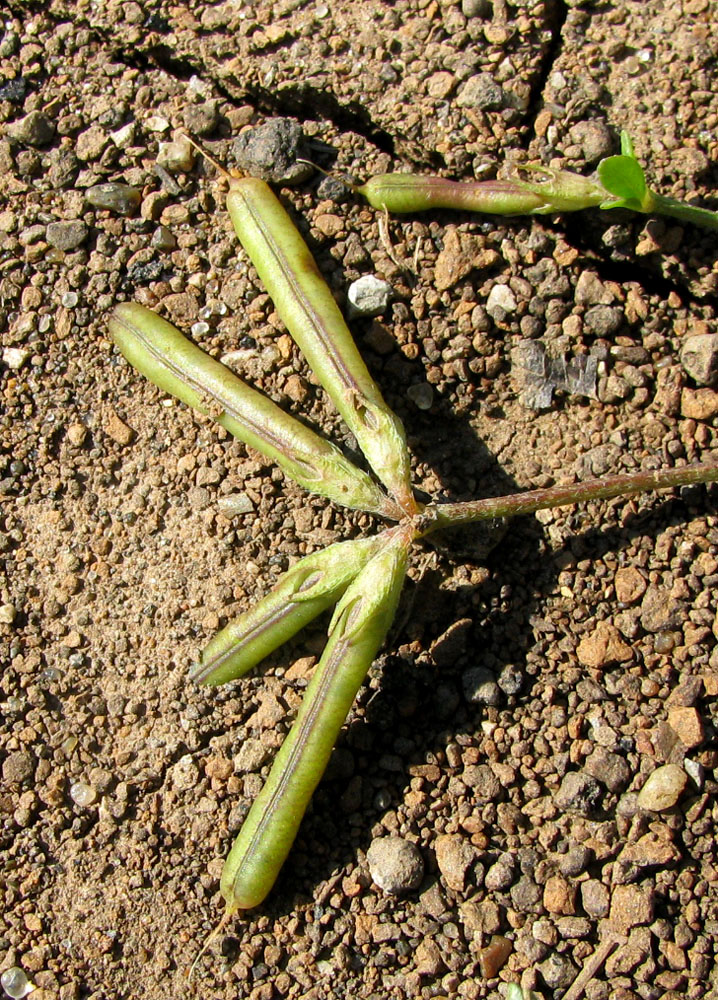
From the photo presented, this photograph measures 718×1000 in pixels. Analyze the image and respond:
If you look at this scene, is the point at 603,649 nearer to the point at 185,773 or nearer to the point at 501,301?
the point at 501,301

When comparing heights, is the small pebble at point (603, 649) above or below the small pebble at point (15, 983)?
above

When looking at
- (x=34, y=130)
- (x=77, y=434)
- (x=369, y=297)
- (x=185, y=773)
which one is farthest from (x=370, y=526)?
(x=34, y=130)

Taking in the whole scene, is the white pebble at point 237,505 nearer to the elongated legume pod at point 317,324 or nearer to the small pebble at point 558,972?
the elongated legume pod at point 317,324

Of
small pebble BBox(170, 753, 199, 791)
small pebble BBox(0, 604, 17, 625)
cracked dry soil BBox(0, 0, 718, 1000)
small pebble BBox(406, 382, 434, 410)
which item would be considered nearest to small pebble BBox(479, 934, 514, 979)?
cracked dry soil BBox(0, 0, 718, 1000)

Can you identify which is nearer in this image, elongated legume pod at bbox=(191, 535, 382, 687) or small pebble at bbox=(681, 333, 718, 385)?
elongated legume pod at bbox=(191, 535, 382, 687)

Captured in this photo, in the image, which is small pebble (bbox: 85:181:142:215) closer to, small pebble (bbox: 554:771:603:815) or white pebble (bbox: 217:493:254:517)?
white pebble (bbox: 217:493:254:517)

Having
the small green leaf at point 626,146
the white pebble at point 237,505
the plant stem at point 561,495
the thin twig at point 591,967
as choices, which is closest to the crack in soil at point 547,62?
the small green leaf at point 626,146
